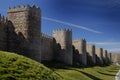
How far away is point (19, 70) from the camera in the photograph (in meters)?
14.5

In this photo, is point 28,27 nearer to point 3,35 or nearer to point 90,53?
point 3,35

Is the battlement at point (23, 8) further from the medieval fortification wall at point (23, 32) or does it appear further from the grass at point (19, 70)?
the grass at point (19, 70)

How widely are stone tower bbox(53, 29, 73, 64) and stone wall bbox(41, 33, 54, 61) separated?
5.22 ft

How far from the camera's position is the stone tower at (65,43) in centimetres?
4631

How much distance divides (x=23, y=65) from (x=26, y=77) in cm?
126

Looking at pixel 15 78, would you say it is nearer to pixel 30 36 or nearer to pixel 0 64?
pixel 0 64

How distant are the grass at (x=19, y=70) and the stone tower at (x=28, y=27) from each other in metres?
10.8

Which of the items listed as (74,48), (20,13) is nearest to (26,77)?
(20,13)

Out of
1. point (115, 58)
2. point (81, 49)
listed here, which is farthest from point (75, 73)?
point (115, 58)

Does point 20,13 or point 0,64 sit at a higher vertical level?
point 20,13

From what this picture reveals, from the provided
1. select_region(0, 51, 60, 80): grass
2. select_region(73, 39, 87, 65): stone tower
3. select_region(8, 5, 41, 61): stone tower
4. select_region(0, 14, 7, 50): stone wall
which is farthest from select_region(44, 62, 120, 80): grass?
select_region(73, 39, 87, 65): stone tower

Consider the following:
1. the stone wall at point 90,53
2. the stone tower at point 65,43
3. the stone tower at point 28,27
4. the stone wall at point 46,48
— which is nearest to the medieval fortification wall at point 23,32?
the stone tower at point 28,27

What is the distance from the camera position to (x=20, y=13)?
2895 centimetres

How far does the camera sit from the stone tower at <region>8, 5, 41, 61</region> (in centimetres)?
2723
